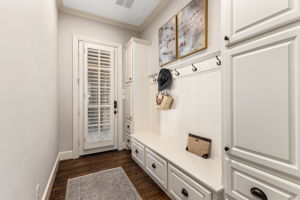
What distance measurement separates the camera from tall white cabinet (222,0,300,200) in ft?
2.40

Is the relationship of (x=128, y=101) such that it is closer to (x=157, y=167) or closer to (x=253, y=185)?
(x=157, y=167)

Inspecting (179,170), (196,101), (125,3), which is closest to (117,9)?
(125,3)

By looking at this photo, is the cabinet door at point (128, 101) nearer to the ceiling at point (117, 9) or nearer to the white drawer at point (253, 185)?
the ceiling at point (117, 9)

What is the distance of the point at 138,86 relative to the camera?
2842mm

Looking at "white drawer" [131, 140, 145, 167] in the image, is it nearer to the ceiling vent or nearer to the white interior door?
the white interior door

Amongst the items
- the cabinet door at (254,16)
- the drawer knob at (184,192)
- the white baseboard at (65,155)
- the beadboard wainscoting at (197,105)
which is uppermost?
the cabinet door at (254,16)

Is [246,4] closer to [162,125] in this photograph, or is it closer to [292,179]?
[292,179]

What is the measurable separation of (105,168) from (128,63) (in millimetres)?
2140

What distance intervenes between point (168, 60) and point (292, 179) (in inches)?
79.3

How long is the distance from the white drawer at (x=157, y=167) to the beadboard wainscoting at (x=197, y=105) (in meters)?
0.50

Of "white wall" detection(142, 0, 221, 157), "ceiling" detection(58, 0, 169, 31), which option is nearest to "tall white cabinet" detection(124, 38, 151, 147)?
"white wall" detection(142, 0, 221, 157)

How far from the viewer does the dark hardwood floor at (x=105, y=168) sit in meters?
1.70

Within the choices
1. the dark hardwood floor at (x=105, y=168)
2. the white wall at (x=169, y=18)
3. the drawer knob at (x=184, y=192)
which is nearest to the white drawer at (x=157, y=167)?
the dark hardwood floor at (x=105, y=168)

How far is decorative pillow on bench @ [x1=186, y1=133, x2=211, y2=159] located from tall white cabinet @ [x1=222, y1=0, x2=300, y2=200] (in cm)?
58
